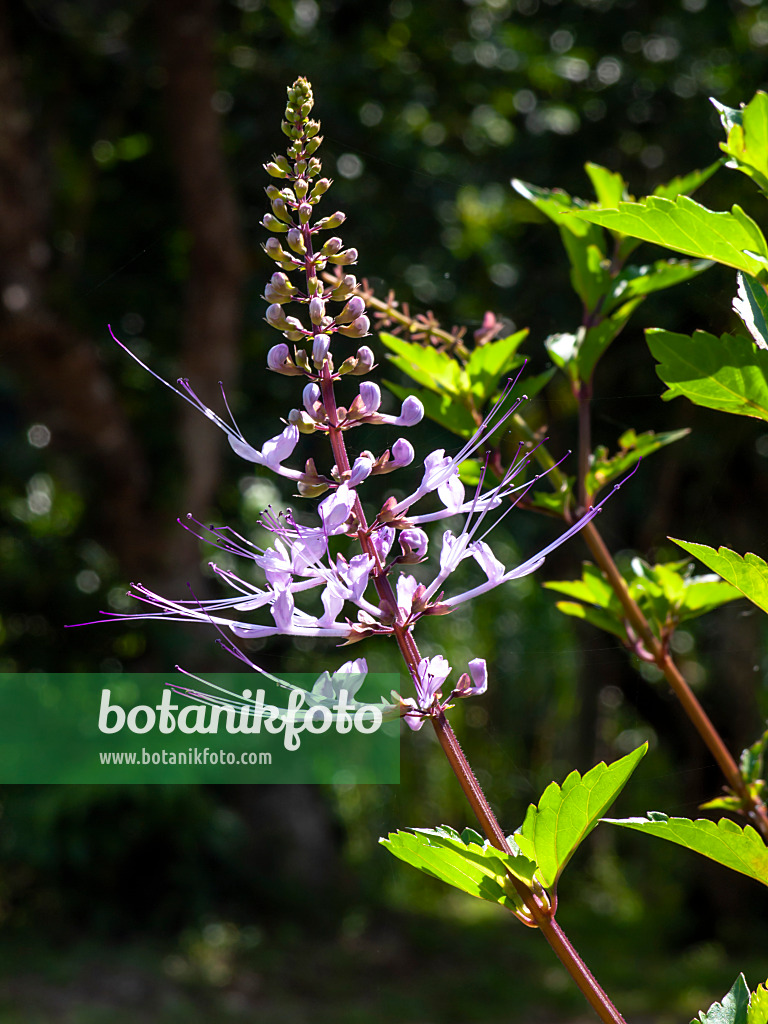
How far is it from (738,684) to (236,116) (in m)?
2.65

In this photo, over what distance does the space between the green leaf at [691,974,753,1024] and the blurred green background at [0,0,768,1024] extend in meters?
1.76

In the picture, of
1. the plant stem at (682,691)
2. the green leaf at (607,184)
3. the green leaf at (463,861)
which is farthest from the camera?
the green leaf at (607,184)

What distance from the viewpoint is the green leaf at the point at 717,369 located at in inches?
23.0

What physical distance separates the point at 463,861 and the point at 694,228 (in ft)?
1.29

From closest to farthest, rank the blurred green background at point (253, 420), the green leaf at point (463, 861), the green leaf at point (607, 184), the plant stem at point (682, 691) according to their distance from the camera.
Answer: the green leaf at point (463, 861) < the plant stem at point (682, 691) < the green leaf at point (607, 184) < the blurred green background at point (253, 420)

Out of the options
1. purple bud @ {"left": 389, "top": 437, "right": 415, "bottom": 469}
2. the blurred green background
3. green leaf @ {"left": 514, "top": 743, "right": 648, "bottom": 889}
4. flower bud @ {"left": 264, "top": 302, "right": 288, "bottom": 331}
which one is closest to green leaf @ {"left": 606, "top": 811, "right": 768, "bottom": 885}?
green leaf @ {"left": 514, "top": 743, "right": 648, "bottom": 889}

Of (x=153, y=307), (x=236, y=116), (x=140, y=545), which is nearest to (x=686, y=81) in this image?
(x=236, y=116)

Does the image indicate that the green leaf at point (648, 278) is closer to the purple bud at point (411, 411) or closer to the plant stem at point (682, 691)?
the plant stem at point (682, 691)

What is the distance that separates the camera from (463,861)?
0.53 m

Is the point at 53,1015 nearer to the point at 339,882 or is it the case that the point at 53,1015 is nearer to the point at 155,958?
the point at 155,958

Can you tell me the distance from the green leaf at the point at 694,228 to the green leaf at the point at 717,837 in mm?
330

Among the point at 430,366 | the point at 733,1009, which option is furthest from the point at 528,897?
the point at 430,366

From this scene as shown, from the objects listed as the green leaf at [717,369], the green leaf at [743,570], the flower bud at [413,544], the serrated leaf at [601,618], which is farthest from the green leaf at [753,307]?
the serrated leaf at [601,618]

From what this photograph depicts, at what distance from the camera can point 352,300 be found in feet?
1.95
